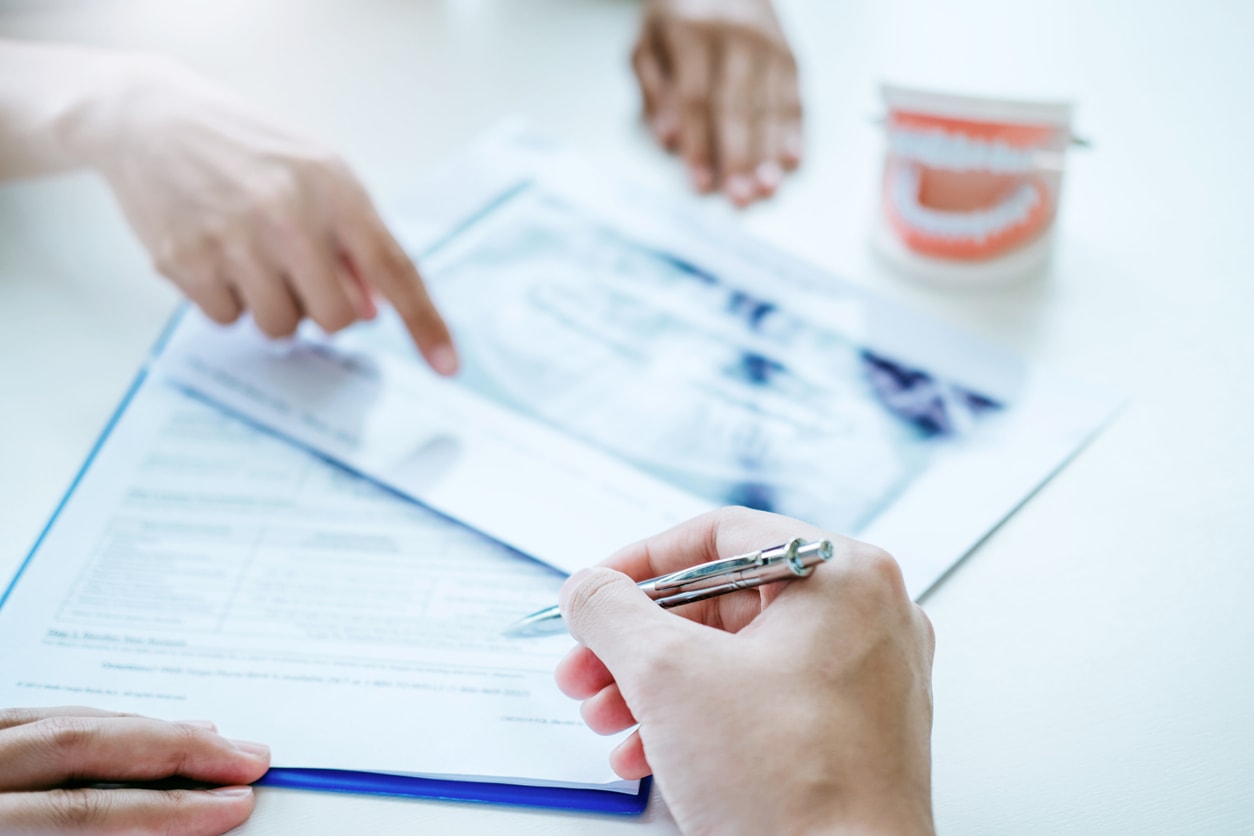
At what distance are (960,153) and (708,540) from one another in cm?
38

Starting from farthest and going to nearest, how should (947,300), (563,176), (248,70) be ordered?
1. (248,70)
2. (563,176)
3. (947,300)

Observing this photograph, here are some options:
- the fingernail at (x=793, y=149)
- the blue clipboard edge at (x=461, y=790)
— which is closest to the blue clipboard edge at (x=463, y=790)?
the blue clipboard edge at (x=461, y=790)

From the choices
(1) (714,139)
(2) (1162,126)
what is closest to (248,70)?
(1) (714,139)

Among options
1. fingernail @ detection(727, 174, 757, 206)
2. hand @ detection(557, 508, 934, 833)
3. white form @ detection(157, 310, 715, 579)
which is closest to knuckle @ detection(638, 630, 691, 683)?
hand @ detection(557, 508, 934, 833)

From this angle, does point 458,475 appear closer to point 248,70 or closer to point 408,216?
point 408,216

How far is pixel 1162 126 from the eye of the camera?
909 mm

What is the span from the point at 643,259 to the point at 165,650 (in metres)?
0.44

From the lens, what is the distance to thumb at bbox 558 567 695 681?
0.46 m

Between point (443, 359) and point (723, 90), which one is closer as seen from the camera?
point (443, 359)

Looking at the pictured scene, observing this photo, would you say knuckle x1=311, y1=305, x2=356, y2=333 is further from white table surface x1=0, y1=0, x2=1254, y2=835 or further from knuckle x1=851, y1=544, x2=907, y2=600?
knuckle x1=851, y1=544, x2=907, y2=600

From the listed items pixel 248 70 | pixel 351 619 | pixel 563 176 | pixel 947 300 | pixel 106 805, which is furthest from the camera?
pixel 248 70

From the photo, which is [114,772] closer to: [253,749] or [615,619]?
[253,749]

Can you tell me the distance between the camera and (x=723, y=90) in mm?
930

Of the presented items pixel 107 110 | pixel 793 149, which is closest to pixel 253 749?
pixel 107 110
